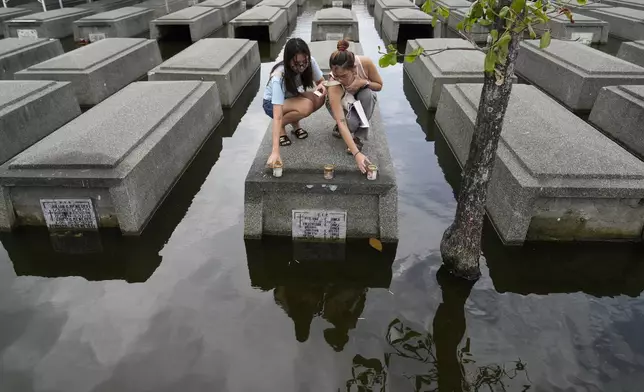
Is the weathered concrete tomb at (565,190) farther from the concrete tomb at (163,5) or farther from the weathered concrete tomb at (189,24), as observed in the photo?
the concrete tomb at (163,5)

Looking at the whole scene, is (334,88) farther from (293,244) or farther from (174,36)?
(174,36)

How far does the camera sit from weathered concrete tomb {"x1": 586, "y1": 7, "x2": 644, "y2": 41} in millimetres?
13250

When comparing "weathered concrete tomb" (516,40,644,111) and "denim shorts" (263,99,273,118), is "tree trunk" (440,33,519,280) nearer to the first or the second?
"denim shorts" (263,99,273,118)

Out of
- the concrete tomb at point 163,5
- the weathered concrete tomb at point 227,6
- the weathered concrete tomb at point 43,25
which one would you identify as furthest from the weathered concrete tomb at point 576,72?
the concrete tomb at point 163,5

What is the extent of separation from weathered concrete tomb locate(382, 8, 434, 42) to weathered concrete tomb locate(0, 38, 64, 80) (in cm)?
919

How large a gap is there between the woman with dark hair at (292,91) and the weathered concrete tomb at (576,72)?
5517 mm

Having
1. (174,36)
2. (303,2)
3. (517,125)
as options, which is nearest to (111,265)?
(517,125)

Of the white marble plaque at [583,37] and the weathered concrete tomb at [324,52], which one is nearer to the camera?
the weathered concrete tomb at [324,52]

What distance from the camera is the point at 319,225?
15.4ft

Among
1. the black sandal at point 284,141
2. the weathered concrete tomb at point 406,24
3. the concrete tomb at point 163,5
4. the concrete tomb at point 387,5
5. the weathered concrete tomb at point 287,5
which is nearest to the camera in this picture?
the black sandal at point 284,141

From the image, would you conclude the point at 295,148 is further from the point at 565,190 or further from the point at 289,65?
the point at 565,190

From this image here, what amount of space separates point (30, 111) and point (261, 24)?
861cm

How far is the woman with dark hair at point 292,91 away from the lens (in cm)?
438

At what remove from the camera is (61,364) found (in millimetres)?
3400
